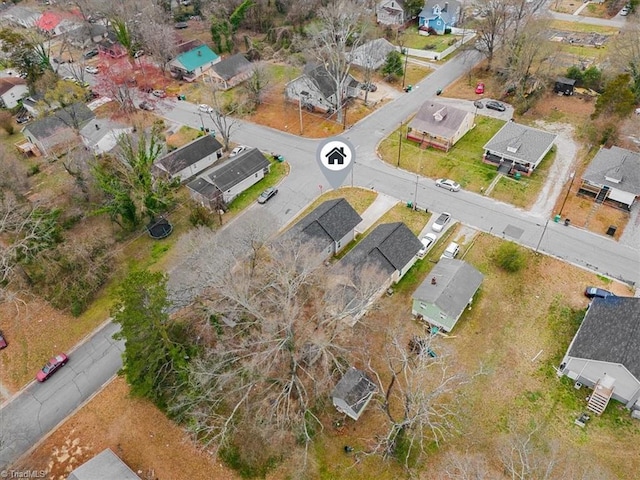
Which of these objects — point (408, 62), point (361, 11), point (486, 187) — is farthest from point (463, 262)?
point (361, 11)

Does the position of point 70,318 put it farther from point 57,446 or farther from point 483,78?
point 483,78

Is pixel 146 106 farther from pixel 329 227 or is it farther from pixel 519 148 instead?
pixel 519 148

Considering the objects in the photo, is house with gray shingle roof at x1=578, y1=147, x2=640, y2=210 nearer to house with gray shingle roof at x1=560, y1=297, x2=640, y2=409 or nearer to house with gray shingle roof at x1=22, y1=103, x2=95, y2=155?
house with gray shingle roof at x1=560, y1=297, x2=640, y2=409

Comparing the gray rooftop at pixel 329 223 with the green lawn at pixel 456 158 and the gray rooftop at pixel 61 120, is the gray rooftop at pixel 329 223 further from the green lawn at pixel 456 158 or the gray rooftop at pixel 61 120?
the gray rooftop at pixel 61 120

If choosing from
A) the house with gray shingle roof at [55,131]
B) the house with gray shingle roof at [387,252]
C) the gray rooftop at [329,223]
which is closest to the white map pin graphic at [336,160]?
the gray rooftop at [329,223]

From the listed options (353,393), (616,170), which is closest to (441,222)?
(616,170)

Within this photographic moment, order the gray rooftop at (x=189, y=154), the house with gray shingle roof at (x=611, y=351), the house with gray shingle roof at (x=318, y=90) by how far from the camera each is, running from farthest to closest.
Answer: the house with gray shingle roof at (x=318, y=90), the gray rooftop at (x=189, y=154), the house with gray shingle roof at (x=611, y=351)
